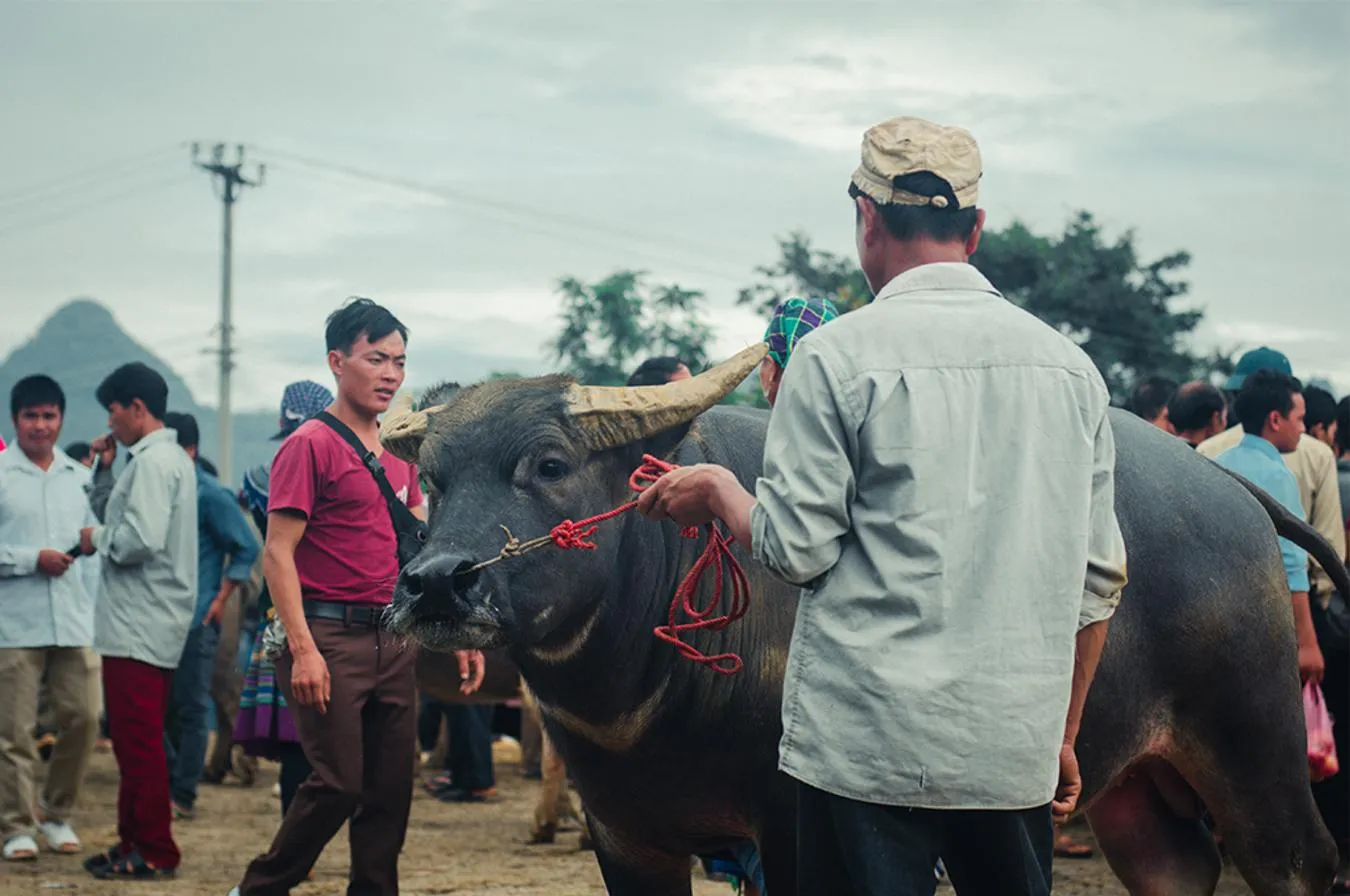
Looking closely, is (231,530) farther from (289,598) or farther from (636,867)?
(636,867)

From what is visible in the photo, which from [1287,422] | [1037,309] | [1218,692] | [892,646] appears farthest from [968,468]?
[1037,309]

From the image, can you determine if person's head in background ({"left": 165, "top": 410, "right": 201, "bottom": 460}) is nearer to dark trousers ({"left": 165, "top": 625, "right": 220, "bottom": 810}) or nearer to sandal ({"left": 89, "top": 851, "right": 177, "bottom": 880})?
dark trousers ({"left": 165, "top": 625, "right": 220, "bottom": 810})

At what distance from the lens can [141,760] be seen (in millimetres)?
7391

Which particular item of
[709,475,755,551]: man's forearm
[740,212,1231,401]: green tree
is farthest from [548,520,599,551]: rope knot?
[740,212,1231,401]: green tree

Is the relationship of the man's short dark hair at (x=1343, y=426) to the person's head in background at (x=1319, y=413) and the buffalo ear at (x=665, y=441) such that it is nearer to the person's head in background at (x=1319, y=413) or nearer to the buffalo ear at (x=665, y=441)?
the person's head in background at (x=1319, y=413)

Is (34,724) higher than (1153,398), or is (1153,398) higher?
(1153,398)

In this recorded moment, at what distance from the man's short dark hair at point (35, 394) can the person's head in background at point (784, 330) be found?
4.92 metres

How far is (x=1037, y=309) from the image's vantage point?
2827cm

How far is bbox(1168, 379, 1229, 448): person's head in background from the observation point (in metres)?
7.85

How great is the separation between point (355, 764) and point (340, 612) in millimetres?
527

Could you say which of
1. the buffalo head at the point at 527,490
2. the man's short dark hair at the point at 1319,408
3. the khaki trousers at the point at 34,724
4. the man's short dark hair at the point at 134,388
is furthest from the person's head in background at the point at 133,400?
the man's short dark hair at the point at 1319,408

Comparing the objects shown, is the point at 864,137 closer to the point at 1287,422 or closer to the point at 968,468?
the point at 968,468

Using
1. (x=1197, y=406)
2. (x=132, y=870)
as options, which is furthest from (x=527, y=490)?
(x=1197, y=406)

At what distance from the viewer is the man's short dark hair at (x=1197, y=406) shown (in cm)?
784
